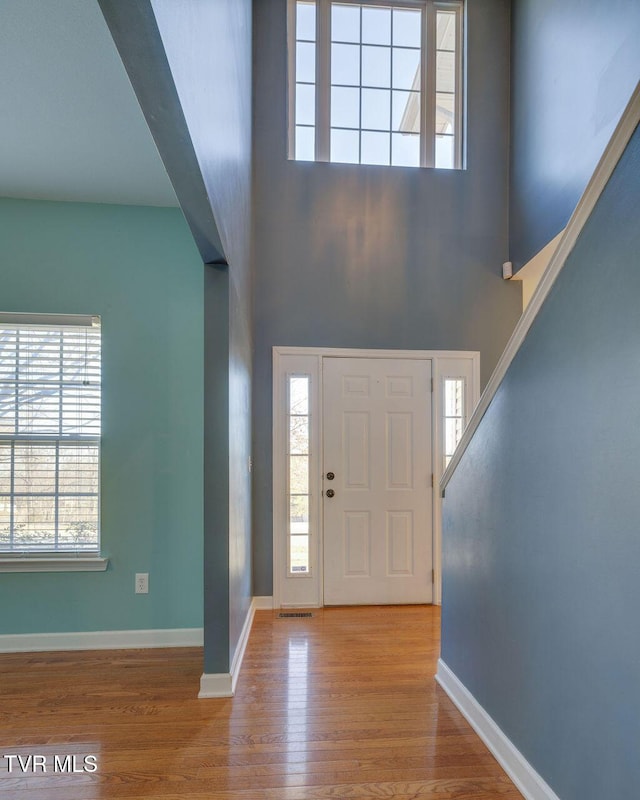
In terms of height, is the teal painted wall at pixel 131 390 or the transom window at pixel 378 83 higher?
the transom window at pixel 378 83

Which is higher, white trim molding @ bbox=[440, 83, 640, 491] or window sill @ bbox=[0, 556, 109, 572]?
white trim molding @ bbox=[440, 83, 640, 491]

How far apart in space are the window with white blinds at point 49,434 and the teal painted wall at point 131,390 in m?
0.08

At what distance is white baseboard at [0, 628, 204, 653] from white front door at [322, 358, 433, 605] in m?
1.09

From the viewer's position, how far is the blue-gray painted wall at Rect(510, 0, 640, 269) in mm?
2387

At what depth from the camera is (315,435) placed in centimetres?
329

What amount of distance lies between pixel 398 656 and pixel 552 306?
206 centimetres

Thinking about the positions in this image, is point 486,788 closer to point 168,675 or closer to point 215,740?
point 215,740

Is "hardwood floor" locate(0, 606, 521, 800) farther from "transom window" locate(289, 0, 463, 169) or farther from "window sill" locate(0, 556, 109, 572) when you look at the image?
"transom window" locate(289, 0, 463, 169)

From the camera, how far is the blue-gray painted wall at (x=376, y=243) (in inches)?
130

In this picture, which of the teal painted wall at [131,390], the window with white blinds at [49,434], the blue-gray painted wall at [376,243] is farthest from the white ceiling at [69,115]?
the blue-gray painted wall at [376,243]

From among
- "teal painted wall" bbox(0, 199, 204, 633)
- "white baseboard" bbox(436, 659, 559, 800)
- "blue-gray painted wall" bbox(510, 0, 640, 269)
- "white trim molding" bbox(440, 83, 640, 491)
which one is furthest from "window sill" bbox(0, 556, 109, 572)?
"blue-gray painted wall" bbox(510, 0, 640, 269)

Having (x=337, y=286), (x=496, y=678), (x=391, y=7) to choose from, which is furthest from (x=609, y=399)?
(x=391, y=7)

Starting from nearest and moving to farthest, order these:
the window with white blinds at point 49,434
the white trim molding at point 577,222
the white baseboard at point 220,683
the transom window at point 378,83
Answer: the white trim molding at point 577,222 → the white baseboard at point 220,683 → the window with white blinds at point 49,434 → the transom window at point 378,83

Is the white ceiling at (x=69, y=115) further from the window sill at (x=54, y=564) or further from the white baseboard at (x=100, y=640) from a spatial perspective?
the white baseboard at (x=100, y=640)
